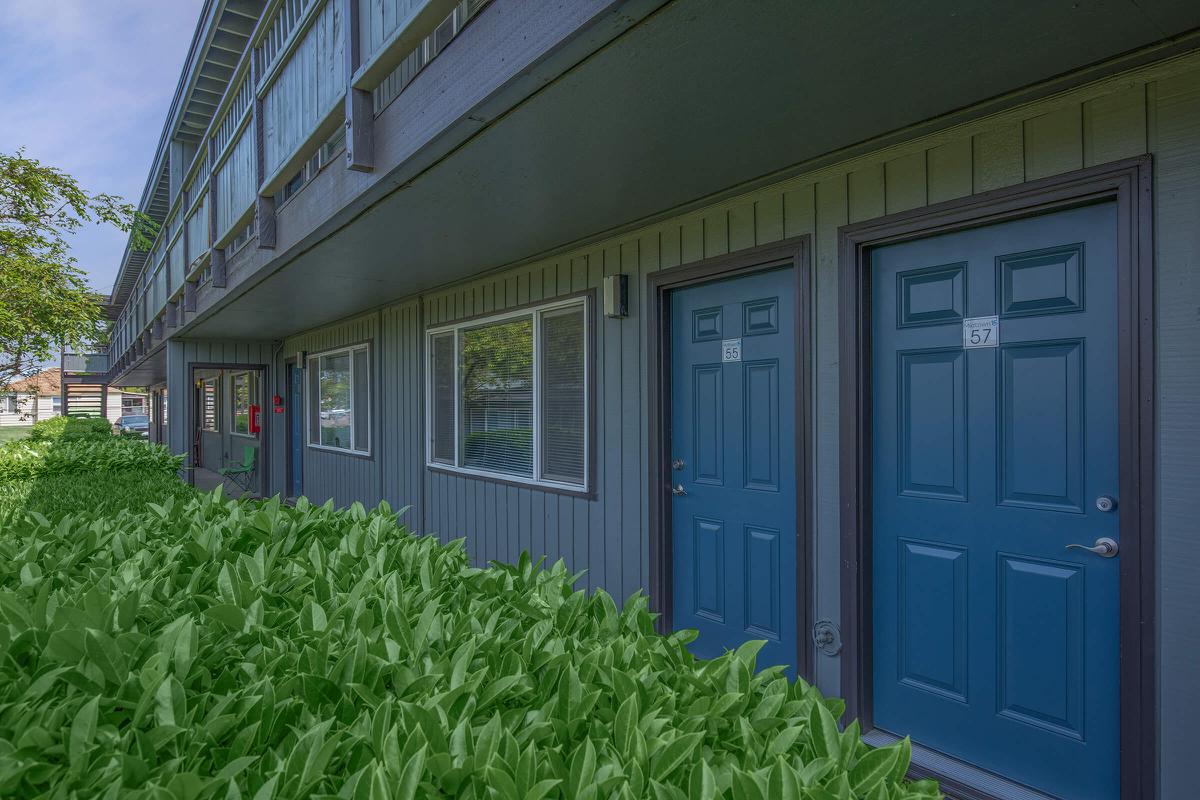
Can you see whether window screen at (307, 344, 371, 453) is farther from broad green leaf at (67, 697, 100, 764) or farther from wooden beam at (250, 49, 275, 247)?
broad green leaf at (67, 697, 100, 764)

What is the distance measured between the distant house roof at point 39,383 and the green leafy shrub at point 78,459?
18.4 ft

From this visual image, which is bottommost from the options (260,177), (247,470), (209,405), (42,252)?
(247,470)

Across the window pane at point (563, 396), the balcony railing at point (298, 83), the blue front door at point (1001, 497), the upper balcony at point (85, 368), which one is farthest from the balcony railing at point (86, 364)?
Result: the blue front door at point (1001, 497)

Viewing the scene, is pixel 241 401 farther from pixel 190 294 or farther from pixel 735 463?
pixel 735 463

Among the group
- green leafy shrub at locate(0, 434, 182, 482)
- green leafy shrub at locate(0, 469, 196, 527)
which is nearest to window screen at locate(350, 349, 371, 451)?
green leafy shrub at locate(0, 434, 182, 482)

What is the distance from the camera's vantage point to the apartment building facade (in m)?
1.92

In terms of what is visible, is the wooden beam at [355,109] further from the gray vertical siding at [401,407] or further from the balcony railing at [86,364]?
the balcony railing at [86,364]

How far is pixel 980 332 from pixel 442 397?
14.1ft

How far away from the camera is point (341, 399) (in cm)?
775

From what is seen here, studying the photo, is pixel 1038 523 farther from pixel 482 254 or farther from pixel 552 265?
pixel 482 254

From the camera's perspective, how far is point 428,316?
591 centimetres

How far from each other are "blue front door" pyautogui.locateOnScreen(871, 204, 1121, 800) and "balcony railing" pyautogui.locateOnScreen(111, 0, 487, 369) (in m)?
2.04

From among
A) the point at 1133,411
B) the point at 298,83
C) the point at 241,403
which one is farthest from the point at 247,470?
the point at 1133,411

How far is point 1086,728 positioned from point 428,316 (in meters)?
5.18
